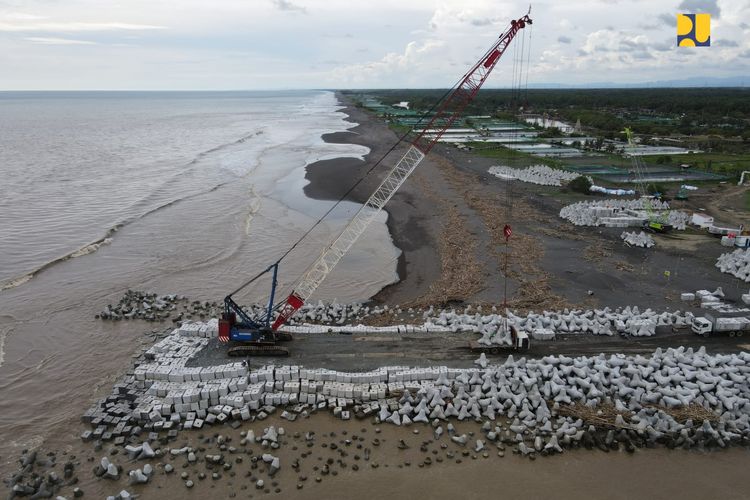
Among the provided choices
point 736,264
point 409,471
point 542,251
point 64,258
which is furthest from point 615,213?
point 64,258

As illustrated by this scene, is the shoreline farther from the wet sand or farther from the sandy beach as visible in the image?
the wet sand

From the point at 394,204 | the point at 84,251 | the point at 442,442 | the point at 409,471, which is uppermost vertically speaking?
the point at 394,204

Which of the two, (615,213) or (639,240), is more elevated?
(615,213)

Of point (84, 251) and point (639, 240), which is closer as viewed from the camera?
point (84, 251)

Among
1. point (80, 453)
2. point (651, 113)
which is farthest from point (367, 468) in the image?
point (651, 113)

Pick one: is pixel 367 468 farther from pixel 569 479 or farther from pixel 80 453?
pixel 80 453

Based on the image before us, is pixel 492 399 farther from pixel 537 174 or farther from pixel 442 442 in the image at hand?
pixel 537 174

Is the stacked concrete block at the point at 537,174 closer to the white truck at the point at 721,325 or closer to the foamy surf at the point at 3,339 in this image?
the white truck at the point at 721,325
